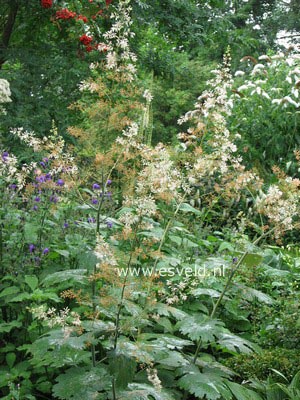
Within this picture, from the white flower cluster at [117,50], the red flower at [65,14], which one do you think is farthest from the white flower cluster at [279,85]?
the white flower cluster at [117,50]

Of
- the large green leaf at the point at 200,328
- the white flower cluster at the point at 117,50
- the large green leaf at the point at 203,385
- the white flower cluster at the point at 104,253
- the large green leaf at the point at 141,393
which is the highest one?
the white flower cluster at the point at 117,50

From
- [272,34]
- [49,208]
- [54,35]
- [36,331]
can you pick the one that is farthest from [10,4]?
[272,34]

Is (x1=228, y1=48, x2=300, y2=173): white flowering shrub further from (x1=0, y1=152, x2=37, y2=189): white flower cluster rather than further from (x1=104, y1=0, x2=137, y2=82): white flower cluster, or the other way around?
(x1=104, y1=0, x2=137, y2=82): white flower cluster

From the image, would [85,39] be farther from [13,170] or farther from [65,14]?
[13,170]

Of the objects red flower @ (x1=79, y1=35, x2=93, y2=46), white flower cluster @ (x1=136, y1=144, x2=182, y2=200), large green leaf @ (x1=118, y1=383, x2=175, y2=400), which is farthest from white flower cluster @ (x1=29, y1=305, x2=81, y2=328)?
red flower @ (x1=79, y1=35, x2=93, y2=46)

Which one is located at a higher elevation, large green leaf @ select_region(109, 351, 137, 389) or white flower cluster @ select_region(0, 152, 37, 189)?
white flower cluster @ select_region(0, 152, 37, 189)

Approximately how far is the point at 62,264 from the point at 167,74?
19.6ft

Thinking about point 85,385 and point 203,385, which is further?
point 203,385

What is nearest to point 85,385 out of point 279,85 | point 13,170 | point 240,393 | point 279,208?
point 240,393

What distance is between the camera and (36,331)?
3.06 m

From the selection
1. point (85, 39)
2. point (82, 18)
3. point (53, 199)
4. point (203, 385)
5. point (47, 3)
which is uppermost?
point (47, 3)

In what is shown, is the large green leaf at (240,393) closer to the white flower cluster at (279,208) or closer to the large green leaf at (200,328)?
the large green leaf at (200,328)

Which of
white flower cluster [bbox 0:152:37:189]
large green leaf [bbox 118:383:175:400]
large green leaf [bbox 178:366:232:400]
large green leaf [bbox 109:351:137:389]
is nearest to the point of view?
large green leaf [bbox 109:351:137:389]

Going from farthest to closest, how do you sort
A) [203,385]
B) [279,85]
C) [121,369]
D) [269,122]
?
[279,85] < [269,122] < [203,385] < [121,369]
